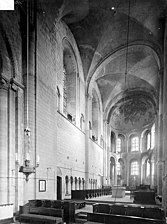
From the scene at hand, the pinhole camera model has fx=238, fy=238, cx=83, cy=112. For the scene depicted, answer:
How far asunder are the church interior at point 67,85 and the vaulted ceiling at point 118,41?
2.9 inches

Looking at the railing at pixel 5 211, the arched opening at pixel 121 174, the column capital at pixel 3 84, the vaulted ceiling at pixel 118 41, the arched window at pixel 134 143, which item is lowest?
the arched opening at pixel 121 174

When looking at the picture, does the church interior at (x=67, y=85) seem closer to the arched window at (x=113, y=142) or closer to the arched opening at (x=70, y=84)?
the arched opening at (x=70, y=84)

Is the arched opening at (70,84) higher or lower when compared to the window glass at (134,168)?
higher

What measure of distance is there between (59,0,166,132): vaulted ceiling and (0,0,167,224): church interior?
0.24 feet

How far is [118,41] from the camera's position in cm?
2031

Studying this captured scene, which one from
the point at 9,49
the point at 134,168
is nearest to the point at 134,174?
the point at 134,168

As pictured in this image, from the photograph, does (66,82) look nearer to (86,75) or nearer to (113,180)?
(86,75)

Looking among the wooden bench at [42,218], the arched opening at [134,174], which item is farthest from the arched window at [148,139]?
the wooden bench at [42,218]

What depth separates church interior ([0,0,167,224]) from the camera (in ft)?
34.6

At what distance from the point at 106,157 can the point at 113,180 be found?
210 inches

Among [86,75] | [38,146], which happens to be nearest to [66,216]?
[38,146]

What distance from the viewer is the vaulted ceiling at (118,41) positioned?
15.8 metres

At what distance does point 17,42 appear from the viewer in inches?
450

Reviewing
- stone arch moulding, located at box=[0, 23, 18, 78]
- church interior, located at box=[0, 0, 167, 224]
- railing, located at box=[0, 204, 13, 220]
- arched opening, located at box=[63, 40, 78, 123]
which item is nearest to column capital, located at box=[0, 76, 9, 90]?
church interior, located at box=[0, 0, 167, 224]
